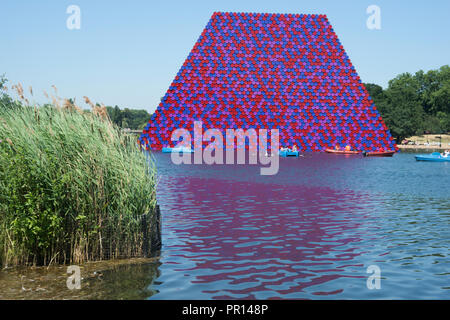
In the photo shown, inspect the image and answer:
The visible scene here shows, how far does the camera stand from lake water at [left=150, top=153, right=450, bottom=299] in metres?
9.12

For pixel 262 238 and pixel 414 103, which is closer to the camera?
pixel 262 238

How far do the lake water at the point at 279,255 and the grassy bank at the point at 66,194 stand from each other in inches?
19.8

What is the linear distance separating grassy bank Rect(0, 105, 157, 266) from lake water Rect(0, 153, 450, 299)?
19.8 inches

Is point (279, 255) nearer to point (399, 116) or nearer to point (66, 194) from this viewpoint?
point (66, 194)

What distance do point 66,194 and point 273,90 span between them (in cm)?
6597

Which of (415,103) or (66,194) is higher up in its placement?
(415,103)

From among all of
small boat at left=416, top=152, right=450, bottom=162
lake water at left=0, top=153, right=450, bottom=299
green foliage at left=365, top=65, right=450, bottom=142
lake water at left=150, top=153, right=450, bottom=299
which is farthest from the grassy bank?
green foliage at left=365, top=65, right=450, bottom=142

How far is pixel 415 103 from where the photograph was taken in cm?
13475

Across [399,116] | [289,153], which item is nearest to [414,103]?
[399,116]

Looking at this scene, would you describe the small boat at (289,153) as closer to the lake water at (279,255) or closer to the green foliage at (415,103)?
the lake water at (279,255)

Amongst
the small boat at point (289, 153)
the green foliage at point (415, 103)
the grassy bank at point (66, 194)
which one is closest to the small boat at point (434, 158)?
the small boat at point (289, 153)

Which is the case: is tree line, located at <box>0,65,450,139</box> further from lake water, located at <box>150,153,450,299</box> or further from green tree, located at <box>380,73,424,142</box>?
lake water, located at <box>150,153,450,299</box>

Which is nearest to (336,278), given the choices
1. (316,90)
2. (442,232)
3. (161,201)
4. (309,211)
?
(442,232)

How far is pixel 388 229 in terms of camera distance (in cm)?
1470
